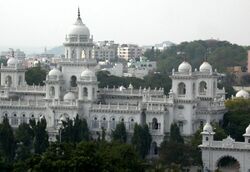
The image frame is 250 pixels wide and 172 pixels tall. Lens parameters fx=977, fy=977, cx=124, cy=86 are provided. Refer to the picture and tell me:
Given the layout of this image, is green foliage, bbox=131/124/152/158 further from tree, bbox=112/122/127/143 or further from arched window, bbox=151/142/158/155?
arched window, bbox=151/142/158/155

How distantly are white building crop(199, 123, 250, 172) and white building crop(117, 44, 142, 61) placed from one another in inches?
4336

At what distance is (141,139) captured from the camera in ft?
211

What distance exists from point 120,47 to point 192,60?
31.1m

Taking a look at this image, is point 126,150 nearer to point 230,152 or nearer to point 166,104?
point 230,152

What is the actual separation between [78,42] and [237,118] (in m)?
13.1

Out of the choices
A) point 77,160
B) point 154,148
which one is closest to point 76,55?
point 154,148

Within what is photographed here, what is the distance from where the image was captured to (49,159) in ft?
146

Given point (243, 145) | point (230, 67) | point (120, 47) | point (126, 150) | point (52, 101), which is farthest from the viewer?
point (120, 47)

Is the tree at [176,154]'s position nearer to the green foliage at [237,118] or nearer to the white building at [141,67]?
the green foliage at [237,118]

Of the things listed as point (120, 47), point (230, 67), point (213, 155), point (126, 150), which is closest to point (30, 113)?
point (213, 155)

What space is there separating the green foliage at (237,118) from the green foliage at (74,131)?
10.3 metres

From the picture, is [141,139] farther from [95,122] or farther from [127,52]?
[127,52]

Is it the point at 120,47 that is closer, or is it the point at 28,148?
the point at 28,148

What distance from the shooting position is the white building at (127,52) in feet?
563
